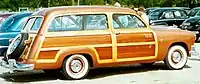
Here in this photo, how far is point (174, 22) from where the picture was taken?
82.4 feet

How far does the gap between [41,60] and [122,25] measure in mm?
2042

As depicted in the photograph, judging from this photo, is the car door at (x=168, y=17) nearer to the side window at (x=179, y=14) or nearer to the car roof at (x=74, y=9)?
the side window at (x=179, y=14)

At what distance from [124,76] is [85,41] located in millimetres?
1229

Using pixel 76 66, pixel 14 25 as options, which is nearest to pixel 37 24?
pixel 76 66

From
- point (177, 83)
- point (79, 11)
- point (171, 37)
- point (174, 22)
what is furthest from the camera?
point (174, 22)

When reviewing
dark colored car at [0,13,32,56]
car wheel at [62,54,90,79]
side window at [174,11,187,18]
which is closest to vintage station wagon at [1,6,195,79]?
car wheel at [62,54,90,79]

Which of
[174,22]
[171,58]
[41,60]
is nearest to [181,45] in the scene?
[171,58]

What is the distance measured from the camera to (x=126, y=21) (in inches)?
437

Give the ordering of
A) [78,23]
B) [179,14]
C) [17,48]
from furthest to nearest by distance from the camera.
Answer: [179,14] < [78,23] < [17,48]

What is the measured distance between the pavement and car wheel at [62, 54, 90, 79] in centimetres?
14

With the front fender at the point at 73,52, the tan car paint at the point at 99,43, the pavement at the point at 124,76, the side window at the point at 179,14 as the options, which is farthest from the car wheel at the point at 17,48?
the side window at the point at 179,14

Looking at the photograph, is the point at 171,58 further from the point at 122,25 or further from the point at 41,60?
the point at 41,60

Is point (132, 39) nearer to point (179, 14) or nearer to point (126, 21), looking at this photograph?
point (126, 21)

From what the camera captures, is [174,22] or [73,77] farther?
[174,22]
